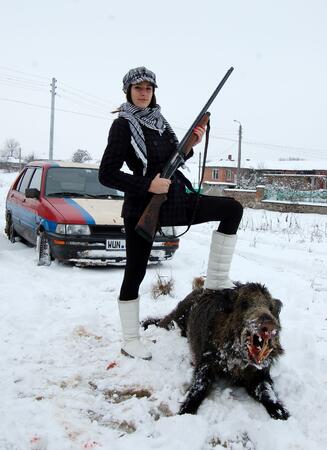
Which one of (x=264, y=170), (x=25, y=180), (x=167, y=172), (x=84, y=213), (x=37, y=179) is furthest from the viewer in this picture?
(x=264, y=170)

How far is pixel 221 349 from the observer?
2676mm

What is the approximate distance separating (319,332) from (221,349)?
1.61 meters

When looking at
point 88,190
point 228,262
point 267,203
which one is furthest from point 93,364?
point 267,203

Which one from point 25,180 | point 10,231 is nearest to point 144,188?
point 25,180

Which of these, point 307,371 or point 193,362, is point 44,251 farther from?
point 307,371

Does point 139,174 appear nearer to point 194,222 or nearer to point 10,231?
point 194,222

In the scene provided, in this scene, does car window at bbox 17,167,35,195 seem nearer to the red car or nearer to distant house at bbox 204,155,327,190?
the red car

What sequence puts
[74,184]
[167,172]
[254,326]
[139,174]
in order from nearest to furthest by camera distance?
[254,326] → [167,172] → [139,174] → [74,184]

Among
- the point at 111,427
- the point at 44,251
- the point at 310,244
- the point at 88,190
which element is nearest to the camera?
the point at 111,427

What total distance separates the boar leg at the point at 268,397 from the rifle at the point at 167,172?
1.19m

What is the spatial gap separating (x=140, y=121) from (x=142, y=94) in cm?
21

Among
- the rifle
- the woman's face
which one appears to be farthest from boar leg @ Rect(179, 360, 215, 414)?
the woman's face

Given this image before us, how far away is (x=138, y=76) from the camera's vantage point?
9.78 feet

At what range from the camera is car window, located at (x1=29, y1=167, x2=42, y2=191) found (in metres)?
7.35
